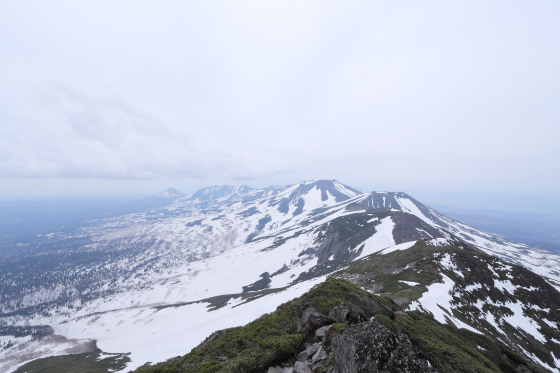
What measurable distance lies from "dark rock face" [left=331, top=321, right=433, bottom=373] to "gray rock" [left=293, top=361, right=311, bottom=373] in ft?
7.86

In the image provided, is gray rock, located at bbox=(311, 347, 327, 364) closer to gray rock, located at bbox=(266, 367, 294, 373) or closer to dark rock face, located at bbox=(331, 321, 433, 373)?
gray rock, located at bbox=(266, 367, 294, 373)

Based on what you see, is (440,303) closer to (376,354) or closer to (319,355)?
(319,355)

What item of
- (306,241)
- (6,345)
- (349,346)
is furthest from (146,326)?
(349,346)

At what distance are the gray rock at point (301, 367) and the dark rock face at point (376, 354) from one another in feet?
7.86

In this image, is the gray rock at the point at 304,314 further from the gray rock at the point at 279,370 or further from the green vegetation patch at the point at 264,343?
the gray rock at the point at 279,370

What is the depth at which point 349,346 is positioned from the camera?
7.96m

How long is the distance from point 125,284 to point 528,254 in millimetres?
369152

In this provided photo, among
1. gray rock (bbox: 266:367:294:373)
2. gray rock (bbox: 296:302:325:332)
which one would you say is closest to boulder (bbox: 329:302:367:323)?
gray rock (bbox: 296:302:325:332)

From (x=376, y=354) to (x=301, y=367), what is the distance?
439 cm

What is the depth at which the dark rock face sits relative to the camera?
7.41m

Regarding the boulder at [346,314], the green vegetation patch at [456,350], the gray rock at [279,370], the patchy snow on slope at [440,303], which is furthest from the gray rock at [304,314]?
the patchy snow on slope at [440,303]

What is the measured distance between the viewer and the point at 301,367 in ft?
33.0

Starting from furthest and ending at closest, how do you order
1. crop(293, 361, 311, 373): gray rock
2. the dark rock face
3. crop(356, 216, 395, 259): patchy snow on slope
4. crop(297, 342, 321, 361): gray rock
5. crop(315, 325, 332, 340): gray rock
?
crop(356, 216, 395, 259): patchy snow on slope
crop(315, 325, 332, 340): gray rock
crop(297, 342, 321, 361): gray rock
crop(293, 361, 311, 373): gray rock
the dark rock face

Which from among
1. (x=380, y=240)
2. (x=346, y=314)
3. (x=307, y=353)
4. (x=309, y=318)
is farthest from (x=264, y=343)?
(x=380, y=240)
